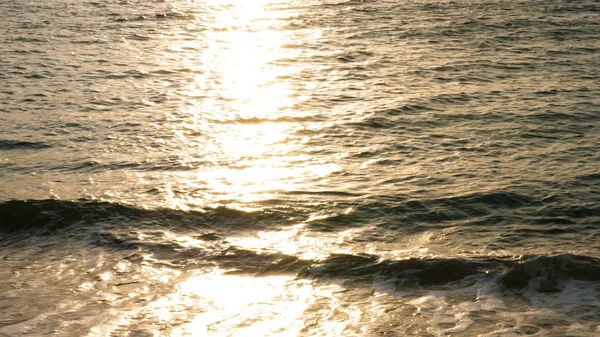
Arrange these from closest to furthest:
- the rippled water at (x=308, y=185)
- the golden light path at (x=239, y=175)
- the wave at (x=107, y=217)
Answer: the golden light path at (x=239, y=175) → the rippled water at (x=308, y=185) → the wave at (x=107, y=217)

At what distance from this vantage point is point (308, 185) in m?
9.82

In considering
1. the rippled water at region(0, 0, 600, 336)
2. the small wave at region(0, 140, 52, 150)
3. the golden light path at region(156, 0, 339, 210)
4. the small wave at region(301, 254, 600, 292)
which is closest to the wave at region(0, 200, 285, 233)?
the rippled water at region(0, 0, 600, 336)

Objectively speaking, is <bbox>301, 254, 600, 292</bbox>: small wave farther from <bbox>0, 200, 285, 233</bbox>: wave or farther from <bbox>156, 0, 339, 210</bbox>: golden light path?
<bbox>156, 0, 339, 210</bbox>: golden light path

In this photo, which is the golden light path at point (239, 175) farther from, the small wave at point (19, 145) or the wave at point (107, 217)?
the small wave at point (19, 145)

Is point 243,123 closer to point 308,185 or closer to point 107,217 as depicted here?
point 308,185

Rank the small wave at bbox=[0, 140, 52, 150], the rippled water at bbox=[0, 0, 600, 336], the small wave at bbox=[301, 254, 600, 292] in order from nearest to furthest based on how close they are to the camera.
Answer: the rippled water at bbox=[0, 0, 600, 336] < the small wave at bbox=[301, 254, 600, 292] < the small wave at bbox=[0, 140, 52, 150]

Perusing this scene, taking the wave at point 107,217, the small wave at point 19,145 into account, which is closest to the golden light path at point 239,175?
the wave at point 107,217

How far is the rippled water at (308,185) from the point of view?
6.98 m

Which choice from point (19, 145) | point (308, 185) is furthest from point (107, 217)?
point (19, 145)

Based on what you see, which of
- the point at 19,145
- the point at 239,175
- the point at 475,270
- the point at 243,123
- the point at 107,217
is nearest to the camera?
the point at 475,270

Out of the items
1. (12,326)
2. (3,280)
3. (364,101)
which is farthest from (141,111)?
(12,326)

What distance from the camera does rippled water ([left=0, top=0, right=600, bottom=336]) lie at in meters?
6.98

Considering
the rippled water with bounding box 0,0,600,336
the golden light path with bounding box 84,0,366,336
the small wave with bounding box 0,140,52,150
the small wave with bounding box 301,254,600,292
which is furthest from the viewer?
the small wave with bounding box 0,140,52,150

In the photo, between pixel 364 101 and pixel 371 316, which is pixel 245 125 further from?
pixel 371 316
